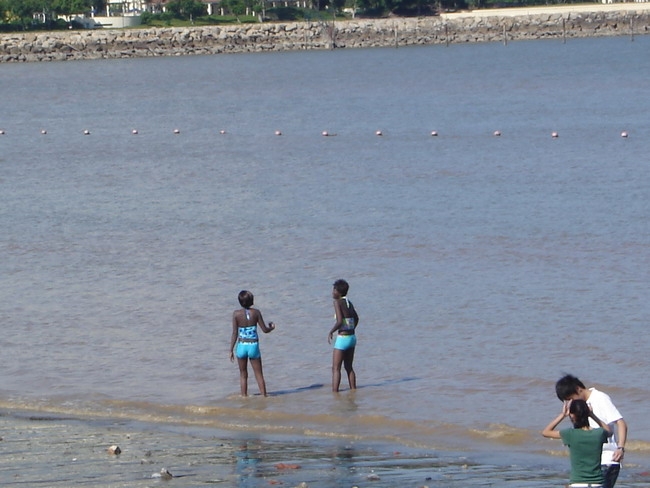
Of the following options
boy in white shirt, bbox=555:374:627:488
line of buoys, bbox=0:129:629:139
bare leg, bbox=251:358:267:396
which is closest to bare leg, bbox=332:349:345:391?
bare leg, bbox=251:358:267:396

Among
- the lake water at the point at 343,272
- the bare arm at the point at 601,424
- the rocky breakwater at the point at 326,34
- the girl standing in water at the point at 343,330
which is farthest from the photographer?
the rocky breakwater at the point at 326,34

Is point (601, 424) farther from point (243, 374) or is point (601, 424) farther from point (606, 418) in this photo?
point (243, 374)

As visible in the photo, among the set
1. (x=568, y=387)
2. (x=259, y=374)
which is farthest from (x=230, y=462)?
(x=568, y=387)

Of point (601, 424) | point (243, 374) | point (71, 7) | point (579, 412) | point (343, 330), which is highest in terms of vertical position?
point (71, 7)

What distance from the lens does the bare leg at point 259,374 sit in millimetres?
14398

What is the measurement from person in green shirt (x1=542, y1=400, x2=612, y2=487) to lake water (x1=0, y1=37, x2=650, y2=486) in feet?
7.98

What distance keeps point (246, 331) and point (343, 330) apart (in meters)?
1.02

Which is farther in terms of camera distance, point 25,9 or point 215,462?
point 25,9

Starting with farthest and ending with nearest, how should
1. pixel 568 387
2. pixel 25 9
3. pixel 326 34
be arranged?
pixel 326 34, pixel 25 9, pixel 568 387

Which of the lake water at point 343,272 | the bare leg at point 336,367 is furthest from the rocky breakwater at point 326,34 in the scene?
the bare leg at point 336,367

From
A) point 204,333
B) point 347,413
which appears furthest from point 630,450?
point 204,333

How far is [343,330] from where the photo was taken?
45.9ft

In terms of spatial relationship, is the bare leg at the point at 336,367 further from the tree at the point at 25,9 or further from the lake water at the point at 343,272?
the tree at the point at 25,9

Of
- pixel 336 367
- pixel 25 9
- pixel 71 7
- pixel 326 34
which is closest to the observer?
pixel 336 367
